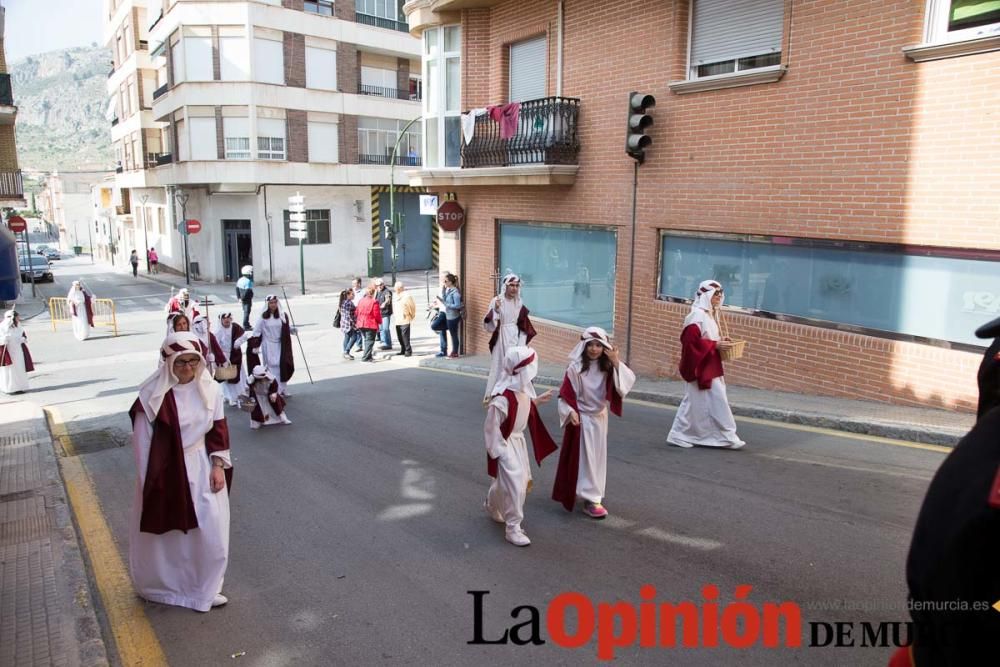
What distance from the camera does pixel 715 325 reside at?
8.88m

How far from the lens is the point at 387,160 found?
40500 mm

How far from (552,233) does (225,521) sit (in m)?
11.1

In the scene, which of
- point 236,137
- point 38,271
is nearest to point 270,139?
point 236,137

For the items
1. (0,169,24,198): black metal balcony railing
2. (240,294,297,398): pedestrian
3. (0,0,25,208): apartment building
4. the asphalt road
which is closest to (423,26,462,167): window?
(240,294,297,398): pedestrian

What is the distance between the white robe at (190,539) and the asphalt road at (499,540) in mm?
175

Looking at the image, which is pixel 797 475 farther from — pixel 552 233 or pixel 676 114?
pixel 552 233

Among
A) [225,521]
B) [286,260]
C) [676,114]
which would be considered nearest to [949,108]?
[676,114]

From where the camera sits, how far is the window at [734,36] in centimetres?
1106

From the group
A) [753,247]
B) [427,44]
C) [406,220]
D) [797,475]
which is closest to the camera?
[797,475]

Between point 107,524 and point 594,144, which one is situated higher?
point 594,144

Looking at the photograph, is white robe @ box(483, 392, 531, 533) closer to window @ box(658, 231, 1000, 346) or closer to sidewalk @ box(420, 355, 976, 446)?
sidewalk @ box(420, 355, 976, 446)

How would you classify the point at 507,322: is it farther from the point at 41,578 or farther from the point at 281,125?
the point at 281,125

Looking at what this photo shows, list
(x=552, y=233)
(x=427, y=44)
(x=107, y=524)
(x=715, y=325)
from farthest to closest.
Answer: (x=427, y=44) < (x=552, y=233) < (x=715, y=325) < (x=107, y=524)

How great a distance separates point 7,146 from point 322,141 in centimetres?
1337
